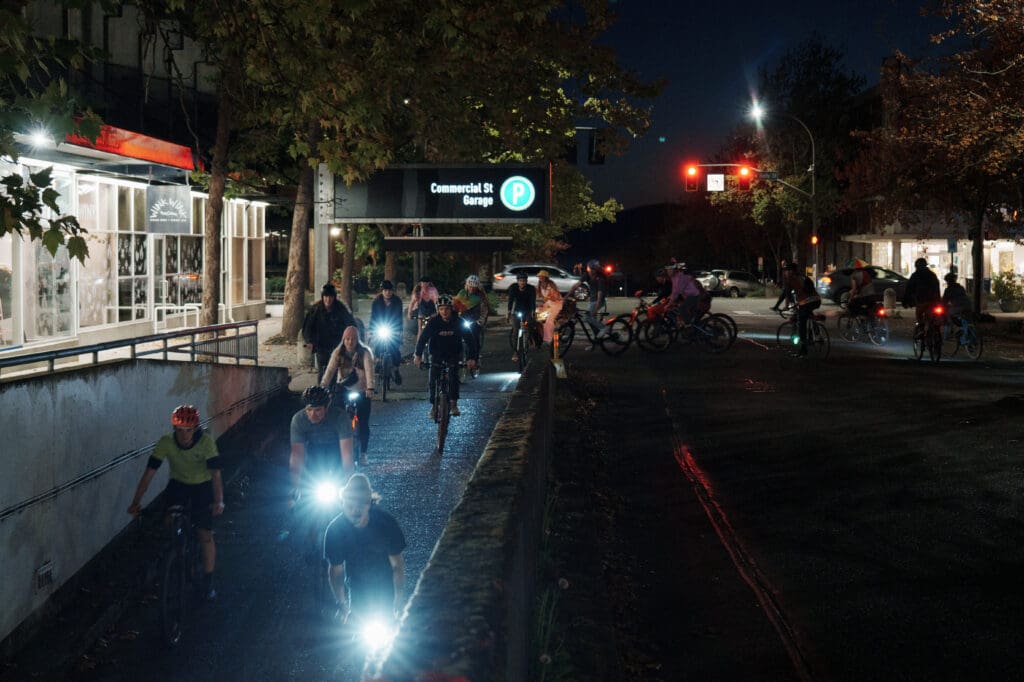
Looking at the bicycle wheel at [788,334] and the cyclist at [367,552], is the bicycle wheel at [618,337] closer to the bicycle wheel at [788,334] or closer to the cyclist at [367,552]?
the bicycle wheel at [788,334]

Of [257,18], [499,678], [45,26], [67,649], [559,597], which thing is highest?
[45,26]

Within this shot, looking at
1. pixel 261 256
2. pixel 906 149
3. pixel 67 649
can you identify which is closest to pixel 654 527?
pixel 67 649

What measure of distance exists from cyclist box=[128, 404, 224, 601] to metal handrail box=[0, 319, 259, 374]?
1.13 m

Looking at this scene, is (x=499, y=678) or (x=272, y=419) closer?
(x=499, y=678)

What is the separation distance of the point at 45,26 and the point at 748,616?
19.0 metres

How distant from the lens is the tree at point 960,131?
23.6m

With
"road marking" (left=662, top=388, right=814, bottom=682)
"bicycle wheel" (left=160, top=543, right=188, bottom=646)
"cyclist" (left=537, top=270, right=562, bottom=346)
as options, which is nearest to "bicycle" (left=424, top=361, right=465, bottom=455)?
"road marking" (left=662, top=388, right=814, bottom=682)

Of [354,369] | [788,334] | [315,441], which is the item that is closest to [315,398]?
[315,441]

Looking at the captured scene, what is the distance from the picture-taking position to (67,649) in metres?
7.95

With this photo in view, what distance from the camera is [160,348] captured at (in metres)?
13.4

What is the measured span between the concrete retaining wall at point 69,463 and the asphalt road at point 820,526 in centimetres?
362

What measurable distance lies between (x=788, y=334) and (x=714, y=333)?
10.0 feet

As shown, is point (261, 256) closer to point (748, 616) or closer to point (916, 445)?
point (916, 445)

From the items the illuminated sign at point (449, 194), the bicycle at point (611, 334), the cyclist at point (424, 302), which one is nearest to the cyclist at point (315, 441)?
the illuminated sign at point (449, 194)
